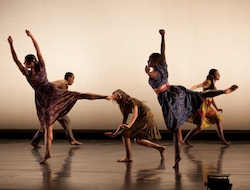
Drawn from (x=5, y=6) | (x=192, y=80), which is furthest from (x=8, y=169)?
(x=5, y=6)

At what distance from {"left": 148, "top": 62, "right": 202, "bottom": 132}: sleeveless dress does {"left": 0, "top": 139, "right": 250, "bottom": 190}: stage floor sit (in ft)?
1.72

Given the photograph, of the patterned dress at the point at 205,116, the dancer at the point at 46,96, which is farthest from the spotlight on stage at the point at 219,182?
the patterned dress at the point at 205,116

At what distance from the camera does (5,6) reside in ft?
37.0

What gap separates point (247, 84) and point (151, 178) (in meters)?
4.95

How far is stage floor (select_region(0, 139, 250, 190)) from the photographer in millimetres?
5117

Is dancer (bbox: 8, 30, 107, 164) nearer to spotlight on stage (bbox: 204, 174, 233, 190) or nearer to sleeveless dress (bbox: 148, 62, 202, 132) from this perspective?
sleeveless dress (bbox: 148, 62, 202, 132)

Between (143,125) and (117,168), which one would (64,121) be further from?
(117,168)

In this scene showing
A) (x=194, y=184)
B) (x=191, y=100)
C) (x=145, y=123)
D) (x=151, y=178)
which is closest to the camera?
(x=194, y=184)

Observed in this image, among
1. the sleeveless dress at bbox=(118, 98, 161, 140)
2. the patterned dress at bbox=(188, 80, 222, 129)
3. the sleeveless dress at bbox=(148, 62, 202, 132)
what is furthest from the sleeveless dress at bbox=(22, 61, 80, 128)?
the patterned dress at bbox=(188, 80, 222, 129)

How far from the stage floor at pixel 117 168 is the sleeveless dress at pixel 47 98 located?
562mm

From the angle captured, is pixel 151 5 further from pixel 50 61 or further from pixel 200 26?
pixel 50 61

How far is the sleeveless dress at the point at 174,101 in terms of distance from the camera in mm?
6184

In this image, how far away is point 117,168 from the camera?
20.8ft

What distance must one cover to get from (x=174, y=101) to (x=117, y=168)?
A: 939 mm
